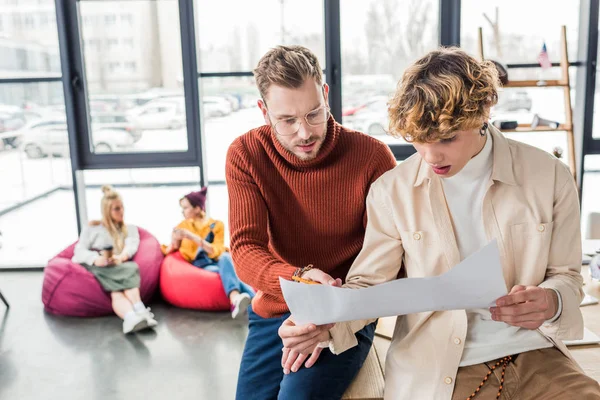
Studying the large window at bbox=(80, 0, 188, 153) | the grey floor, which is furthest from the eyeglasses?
the large window at bbox=(80, 0, 188, 153)

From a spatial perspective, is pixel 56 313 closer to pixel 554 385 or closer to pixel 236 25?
pixel 236 25

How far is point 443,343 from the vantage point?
1.38 meters

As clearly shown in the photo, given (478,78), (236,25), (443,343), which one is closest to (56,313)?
(236,25)

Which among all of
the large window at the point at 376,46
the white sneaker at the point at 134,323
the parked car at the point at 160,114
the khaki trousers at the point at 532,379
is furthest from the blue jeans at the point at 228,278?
the khaki trousers at the point at 532,379

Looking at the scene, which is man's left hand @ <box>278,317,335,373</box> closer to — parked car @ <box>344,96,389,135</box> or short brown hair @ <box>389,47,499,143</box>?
short brown hair @ <box>389,47,499,143</box>

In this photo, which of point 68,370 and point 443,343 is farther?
point 68,370

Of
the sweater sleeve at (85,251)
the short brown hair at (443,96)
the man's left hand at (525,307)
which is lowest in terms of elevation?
the sweater sleeve at (85,251)

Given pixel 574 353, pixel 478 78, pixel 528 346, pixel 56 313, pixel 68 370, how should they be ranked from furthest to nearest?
pixel 56 313, pixel 68 370, pixel 574 353, pixel 528 346, pixel 478 78

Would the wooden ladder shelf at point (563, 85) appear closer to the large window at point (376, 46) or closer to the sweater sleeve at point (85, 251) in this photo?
the large window at point (376, 46)

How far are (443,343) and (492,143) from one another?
50 centimetres

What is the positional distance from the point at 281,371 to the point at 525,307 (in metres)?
0.75

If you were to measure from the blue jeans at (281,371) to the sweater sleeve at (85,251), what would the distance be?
7.58ft

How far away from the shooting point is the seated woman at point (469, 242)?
4.12 ft

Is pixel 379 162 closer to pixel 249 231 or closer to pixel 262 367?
pixel 249 231
